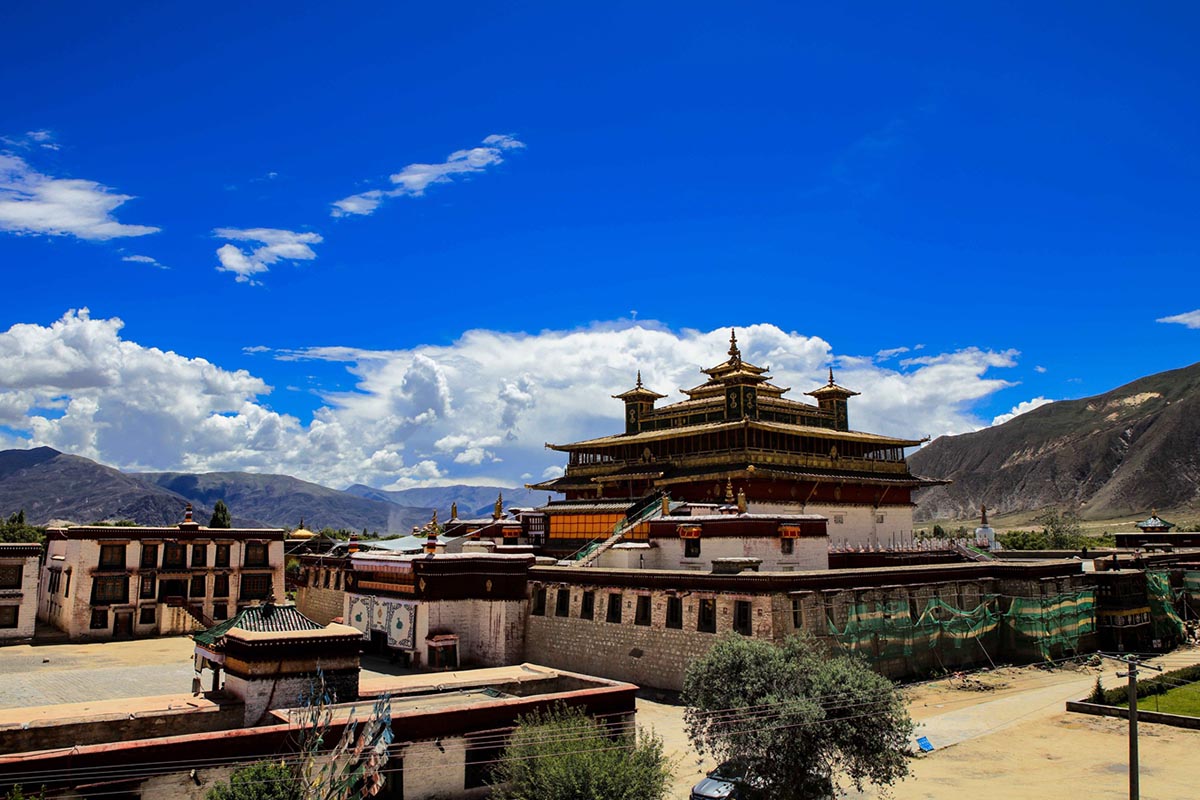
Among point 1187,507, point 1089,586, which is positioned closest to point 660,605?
point 1089,586

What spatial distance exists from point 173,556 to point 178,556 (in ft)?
0.96

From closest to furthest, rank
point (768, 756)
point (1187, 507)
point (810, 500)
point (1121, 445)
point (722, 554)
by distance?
point (768, 756), point (722, 554), point (810, 500), point (1187, 507), point (1121, 445)

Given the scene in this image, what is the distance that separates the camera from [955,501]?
198 m

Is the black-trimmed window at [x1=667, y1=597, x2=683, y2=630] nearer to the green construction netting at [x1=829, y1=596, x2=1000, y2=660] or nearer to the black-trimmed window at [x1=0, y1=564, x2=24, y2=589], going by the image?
the green construction netting at [x1=829, y1=596, x2=1000, y2=660]

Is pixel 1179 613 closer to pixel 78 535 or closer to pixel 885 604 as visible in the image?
pixel 885 604

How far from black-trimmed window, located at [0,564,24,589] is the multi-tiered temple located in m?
33.1

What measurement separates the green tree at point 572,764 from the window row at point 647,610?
35.2ft

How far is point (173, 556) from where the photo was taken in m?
55.9

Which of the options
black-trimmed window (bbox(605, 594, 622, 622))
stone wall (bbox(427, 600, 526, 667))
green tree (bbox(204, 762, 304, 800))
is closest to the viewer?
green tree (bbox(204, 762, 304, 800))

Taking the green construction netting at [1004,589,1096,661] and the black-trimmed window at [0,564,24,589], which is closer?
the green construction netting at [1004,589,1096,661]

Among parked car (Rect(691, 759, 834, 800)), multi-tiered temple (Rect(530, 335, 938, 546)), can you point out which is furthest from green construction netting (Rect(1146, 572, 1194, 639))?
parked car (Rect(691, 759, 834, 800))

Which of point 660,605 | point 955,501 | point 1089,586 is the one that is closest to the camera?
point 660,605

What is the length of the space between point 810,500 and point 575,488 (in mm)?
16752

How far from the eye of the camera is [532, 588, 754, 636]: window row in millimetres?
30109
